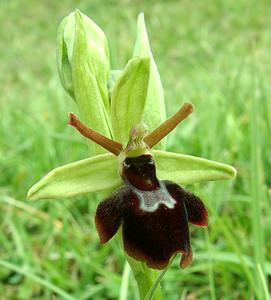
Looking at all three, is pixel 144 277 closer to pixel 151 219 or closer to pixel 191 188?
pixel 151 219

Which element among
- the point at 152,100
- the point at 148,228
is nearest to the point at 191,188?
the point at 152,100

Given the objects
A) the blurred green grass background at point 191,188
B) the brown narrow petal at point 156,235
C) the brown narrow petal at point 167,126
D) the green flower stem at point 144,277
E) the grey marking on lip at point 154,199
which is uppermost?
the brown narrow petal at point 167,126

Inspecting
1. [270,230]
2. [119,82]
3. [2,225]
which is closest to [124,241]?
[119,82]

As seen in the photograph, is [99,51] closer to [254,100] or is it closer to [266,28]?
[254,100]

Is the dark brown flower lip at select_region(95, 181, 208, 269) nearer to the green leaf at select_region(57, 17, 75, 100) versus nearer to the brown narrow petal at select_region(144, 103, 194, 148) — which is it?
the brown narrow petal at select_region(144, 103, 194, 148)

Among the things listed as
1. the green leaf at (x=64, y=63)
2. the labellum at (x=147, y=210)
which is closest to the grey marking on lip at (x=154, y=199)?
the labellum at (x=147, y=210)

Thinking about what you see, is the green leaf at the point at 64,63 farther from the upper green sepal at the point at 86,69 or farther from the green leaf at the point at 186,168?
the green leaf at the point at 186,168
